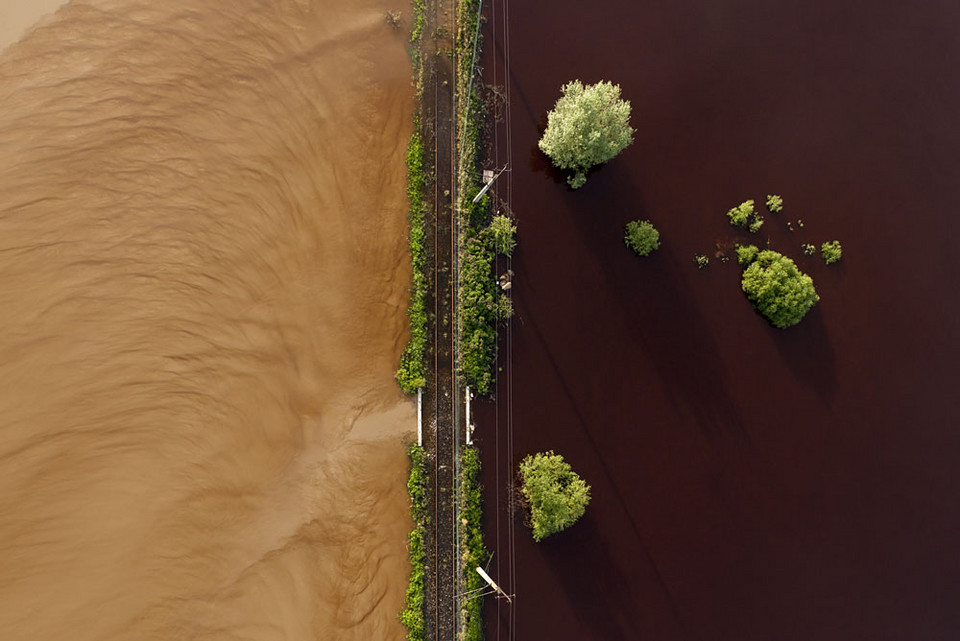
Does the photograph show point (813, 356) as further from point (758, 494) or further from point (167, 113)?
point (167, 113)

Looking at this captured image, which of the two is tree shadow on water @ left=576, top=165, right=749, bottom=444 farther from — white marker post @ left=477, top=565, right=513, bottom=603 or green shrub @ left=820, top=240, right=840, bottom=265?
white marker post @ left=477, top=565, right=513, bottom=603

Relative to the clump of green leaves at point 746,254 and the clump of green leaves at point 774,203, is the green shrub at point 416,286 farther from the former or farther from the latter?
Answer: the clump of green leaves at point 774,203

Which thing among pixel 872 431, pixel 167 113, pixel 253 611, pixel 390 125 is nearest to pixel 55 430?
pixel 253 611

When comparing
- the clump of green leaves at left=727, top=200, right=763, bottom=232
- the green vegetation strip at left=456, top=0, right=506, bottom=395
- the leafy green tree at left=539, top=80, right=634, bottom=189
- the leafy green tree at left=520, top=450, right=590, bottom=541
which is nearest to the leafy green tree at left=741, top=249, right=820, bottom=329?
the clump of green leaves at left=727, top=200, right=763, bottom=232

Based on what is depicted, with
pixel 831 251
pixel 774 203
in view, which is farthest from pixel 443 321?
pixel 831 251

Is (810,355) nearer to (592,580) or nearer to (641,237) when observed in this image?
(641,237)
